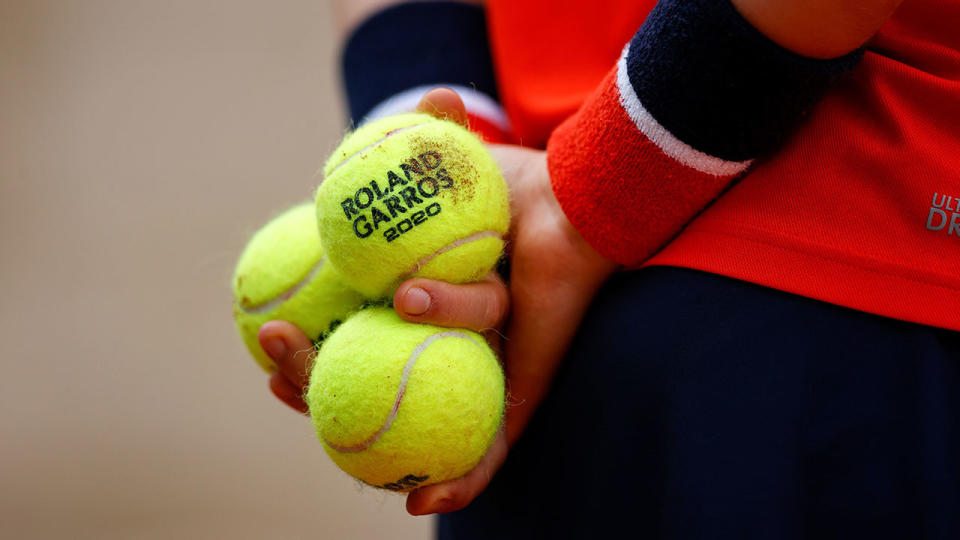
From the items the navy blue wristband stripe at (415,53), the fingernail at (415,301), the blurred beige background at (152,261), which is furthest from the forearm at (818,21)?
the blurred beige background at (152,261)

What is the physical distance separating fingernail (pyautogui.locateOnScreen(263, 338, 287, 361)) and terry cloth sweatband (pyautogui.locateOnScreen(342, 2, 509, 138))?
→ 0.78 feet

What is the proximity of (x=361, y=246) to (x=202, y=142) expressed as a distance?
66.4 inches

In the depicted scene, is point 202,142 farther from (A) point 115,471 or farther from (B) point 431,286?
(B) point 431,286

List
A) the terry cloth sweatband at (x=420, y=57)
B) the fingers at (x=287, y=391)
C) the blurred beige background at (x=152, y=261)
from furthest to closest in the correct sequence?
the blurred beige background at (x=152, y=261)
the terry cloth sweatband at (x=420, y=57)
the fingers at (x=287, y=391)

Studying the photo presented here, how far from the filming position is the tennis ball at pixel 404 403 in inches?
18.8

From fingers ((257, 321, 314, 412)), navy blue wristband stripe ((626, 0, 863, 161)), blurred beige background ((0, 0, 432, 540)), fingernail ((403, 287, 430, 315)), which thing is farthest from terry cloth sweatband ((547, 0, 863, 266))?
blurred beige background ((0, 0, 432, 540))

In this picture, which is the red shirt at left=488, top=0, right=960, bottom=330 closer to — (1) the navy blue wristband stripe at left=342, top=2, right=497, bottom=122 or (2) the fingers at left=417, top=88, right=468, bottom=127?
(2) the fingers at left=417, top=88, right=468, bottom=127

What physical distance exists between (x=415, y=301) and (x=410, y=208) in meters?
0.06

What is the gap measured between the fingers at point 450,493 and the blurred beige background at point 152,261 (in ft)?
3.03

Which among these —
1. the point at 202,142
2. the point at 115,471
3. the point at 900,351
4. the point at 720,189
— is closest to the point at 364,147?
the point at 720,189

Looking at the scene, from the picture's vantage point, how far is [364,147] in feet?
1.69

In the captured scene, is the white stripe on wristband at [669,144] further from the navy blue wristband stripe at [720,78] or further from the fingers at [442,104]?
the fingers at [442,104]

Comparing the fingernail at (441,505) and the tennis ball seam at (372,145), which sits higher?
the tennis ball seam at (372,145)

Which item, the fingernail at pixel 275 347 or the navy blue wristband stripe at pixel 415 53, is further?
the navy blue wristband stripe at pixel 415 53
